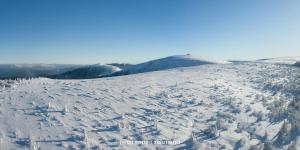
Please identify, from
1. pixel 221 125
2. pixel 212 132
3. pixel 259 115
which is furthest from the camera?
pixel 259 115

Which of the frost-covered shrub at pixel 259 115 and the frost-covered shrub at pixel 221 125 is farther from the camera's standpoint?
the frost-covered shrub at pixel 259 115

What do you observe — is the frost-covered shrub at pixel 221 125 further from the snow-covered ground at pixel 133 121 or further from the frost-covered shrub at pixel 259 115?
the frost-covered shrub at pixel 259 115

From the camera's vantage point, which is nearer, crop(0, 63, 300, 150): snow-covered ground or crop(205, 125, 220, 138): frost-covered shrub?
crop(0, 63, 300, 150): snow-covered ground

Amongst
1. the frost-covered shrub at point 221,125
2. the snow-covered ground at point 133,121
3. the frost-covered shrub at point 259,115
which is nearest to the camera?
the snow-covered ground at point 133,121

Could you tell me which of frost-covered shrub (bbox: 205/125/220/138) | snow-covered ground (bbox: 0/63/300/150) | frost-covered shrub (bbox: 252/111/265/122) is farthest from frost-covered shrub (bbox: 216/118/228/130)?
frost-covered shrub (bbox: 252/111/265/122)

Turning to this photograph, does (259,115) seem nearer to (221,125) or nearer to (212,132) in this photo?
(221,125)

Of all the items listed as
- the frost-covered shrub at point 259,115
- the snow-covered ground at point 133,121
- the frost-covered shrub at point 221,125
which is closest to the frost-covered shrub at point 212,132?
the snow-covered ground at point 133,121

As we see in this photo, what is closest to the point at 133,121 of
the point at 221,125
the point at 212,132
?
the point at 212,132

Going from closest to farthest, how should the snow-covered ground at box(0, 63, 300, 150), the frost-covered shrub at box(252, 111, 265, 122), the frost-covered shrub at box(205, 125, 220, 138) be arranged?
1. the snow-covered ground at box(0, 63, 300, 150)
2. the frost-covered shrub at box(205, 125, 220, 138)
3. the frost-covered shrub at box(252, 111, 265, 122)

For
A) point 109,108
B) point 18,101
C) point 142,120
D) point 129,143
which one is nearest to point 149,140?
point 129,143

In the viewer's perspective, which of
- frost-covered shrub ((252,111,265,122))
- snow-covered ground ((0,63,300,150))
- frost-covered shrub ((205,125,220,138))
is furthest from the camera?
frost-covered shrub ((252,111,265,122))

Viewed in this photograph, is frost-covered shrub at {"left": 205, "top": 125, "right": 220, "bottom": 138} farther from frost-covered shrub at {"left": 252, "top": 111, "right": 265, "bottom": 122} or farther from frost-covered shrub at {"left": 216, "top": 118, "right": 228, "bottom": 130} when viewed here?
frost-covered shrub at {"left": 252, "top": 111, "right": 265, "bottom": 122}

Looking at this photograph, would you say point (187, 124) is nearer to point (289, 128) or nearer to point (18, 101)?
point (289, 128)

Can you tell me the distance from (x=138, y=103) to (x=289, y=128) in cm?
713
